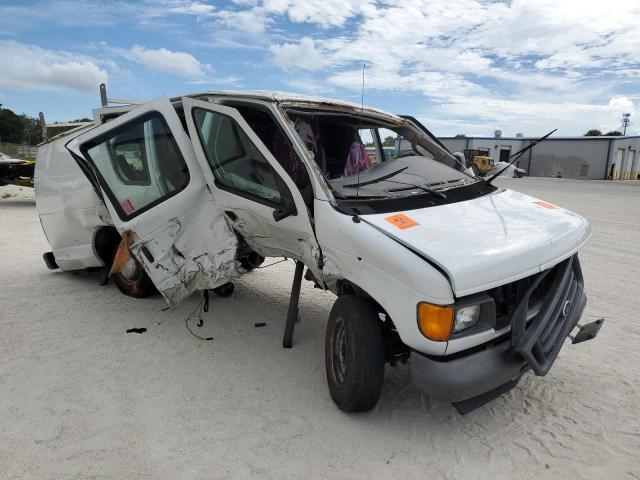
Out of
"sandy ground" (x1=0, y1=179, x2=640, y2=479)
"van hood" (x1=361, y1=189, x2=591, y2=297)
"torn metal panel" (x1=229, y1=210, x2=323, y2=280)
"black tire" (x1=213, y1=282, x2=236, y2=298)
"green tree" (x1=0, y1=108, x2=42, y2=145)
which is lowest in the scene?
"sandy ground" (x1=0, y1=179, x2=640, y2=479)

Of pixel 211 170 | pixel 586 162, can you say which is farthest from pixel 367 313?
pixel 586 162

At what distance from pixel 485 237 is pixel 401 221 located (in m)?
0.51

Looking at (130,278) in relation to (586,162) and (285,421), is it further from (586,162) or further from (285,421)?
(586,162)

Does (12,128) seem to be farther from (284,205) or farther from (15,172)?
(284,205)

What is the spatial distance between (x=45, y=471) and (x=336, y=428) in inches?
66.0

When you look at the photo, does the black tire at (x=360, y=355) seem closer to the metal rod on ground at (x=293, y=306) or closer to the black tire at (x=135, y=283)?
the metal rod on ground at (x=293, y=306)

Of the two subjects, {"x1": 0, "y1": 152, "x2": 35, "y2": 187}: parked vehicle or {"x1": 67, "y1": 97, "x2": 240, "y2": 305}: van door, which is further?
{"x1": 0, "y1": 152, "x2": 35, "y2": 187}: parked vehicle

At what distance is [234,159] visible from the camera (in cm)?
391

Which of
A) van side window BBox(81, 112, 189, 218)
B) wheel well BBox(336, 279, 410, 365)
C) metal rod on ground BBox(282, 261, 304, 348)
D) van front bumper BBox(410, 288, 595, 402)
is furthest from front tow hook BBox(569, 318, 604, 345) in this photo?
van side window BBox(81, 112, 189, 218)

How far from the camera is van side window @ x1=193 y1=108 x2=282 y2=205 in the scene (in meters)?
3.60

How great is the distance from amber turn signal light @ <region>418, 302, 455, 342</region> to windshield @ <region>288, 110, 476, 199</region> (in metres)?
1.11

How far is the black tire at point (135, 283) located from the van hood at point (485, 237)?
3.25 metres

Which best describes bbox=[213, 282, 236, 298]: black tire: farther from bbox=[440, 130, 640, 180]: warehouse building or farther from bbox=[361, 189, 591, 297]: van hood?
bbox=[440, 130, 640, 180]: warehouse building

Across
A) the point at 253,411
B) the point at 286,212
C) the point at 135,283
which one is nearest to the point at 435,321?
the point at 286,212
